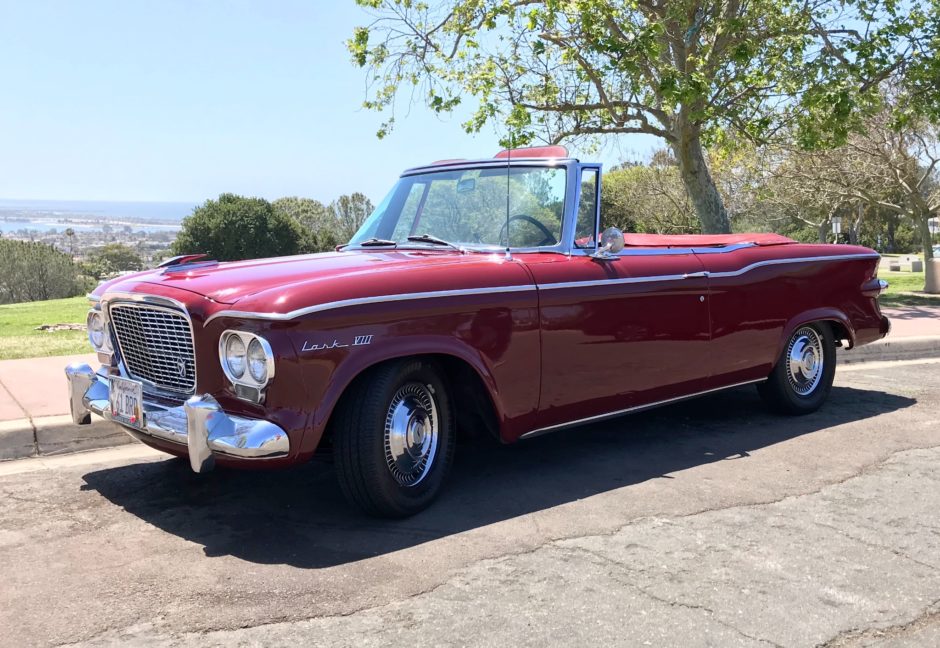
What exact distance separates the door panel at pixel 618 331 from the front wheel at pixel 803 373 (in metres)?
1.03

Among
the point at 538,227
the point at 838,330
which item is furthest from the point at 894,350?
the point at 538,227

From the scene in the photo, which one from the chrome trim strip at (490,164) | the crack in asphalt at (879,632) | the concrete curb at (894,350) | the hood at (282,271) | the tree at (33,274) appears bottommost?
the tree at (33,274)

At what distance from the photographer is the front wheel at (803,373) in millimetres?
6059

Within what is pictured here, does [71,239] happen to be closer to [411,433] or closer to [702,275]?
[702,275]

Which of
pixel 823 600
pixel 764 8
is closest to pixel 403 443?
pixel 823 600

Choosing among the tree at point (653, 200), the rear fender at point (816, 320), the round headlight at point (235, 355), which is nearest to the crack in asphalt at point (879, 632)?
the round headlight at point (235, 355)

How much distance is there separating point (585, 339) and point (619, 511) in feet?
3.13

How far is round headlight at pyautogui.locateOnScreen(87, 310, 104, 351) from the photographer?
462cm

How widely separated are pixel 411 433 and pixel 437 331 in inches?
A: 19.5

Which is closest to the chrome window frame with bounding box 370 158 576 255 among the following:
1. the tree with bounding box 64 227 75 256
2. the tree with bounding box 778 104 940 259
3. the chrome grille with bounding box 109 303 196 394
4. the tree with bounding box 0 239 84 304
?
the chrome grille with bounding box 109 303 196 394

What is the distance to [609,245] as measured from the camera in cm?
476

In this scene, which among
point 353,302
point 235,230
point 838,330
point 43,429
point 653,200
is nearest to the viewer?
point 353,302

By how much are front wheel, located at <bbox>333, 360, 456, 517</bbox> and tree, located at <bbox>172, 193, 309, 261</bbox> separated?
45654mm

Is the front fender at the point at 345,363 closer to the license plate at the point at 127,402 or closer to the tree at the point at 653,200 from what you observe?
the license plate at the point at 127,402
